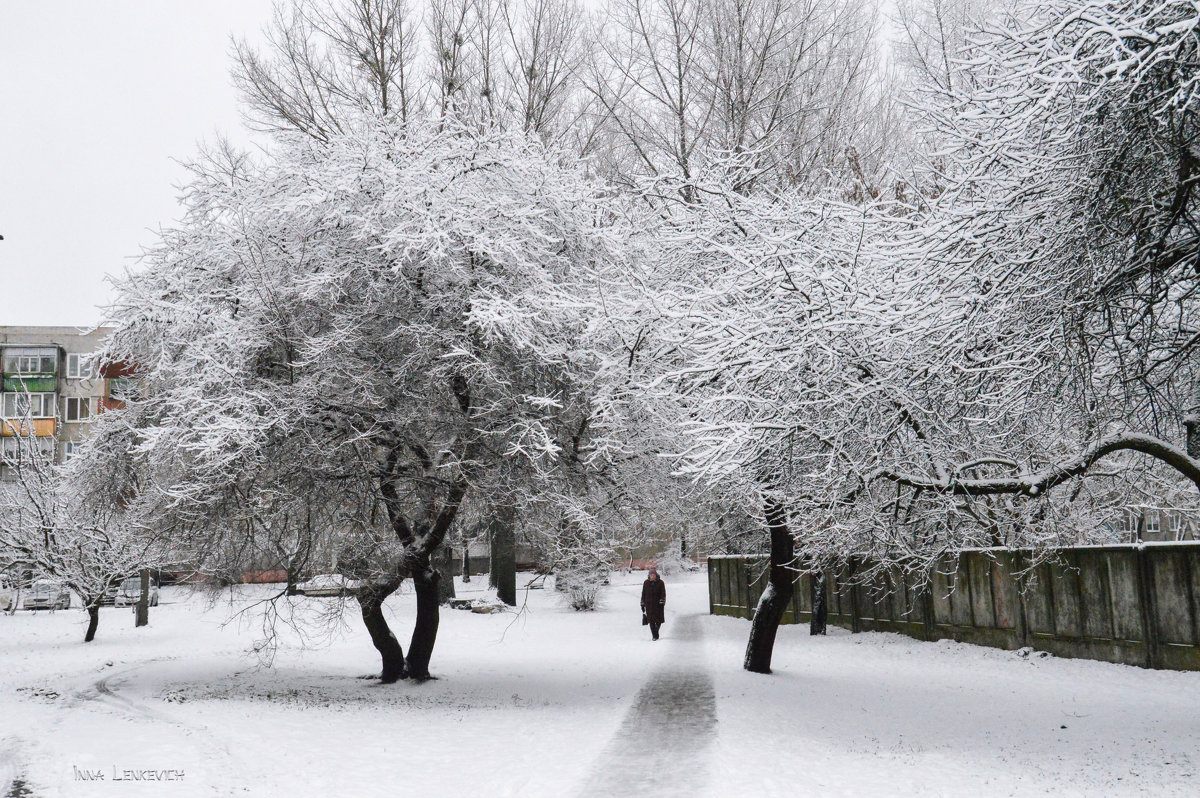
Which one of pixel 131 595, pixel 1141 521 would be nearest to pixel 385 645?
pixel 1141 521

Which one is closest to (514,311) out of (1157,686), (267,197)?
(267,197)

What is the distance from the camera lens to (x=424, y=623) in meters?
14.0

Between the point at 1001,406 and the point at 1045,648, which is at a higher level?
the point at 1001,406


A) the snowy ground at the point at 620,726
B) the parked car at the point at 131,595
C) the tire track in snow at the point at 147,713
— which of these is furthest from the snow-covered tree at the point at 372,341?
the parked car at the point at 131,595

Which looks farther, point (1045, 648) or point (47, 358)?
point (47, 358)

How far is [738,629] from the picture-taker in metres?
22.5

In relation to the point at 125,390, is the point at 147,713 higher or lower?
lower

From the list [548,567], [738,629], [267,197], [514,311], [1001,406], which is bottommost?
[738,629]

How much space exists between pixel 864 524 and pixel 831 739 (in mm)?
2338

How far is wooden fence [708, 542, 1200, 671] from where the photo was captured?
1118cm

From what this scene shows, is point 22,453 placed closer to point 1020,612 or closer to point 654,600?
point 654,600

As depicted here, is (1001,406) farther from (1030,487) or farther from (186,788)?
(186,788)

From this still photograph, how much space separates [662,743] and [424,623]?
5906mm

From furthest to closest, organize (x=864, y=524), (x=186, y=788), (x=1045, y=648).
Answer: (x=1045, y=648) < (x=864, y=524) < (x=186, y=788)
